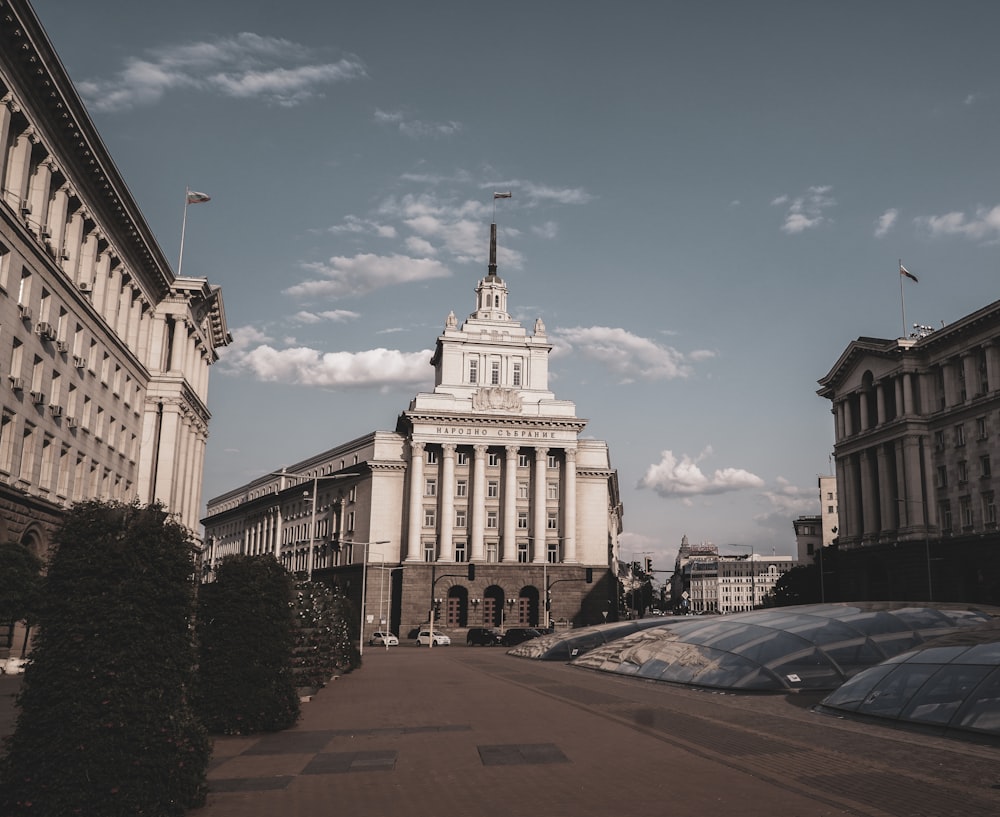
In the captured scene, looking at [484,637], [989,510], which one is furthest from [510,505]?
[989,510]

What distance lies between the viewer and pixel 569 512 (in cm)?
9925

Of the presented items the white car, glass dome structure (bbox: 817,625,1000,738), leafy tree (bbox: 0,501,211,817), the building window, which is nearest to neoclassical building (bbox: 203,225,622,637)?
the white car

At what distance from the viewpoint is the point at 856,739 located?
721 inches

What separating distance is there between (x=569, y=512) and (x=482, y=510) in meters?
9.29

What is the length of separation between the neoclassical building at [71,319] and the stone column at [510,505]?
124ft

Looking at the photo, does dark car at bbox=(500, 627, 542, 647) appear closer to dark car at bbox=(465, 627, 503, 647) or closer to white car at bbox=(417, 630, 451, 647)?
dark car at bbox=(465, 627, 503, 647)

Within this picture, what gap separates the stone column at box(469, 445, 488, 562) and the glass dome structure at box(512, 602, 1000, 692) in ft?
195

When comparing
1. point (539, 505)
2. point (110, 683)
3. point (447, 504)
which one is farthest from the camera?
point (539, 505)

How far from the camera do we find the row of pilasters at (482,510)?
96625mm

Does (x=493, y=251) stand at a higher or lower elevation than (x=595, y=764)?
higher

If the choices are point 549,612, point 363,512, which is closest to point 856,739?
point 549,612

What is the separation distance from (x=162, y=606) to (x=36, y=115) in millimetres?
34558

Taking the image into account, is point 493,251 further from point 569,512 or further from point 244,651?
point 244,651

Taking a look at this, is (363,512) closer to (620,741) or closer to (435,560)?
(435,560)
